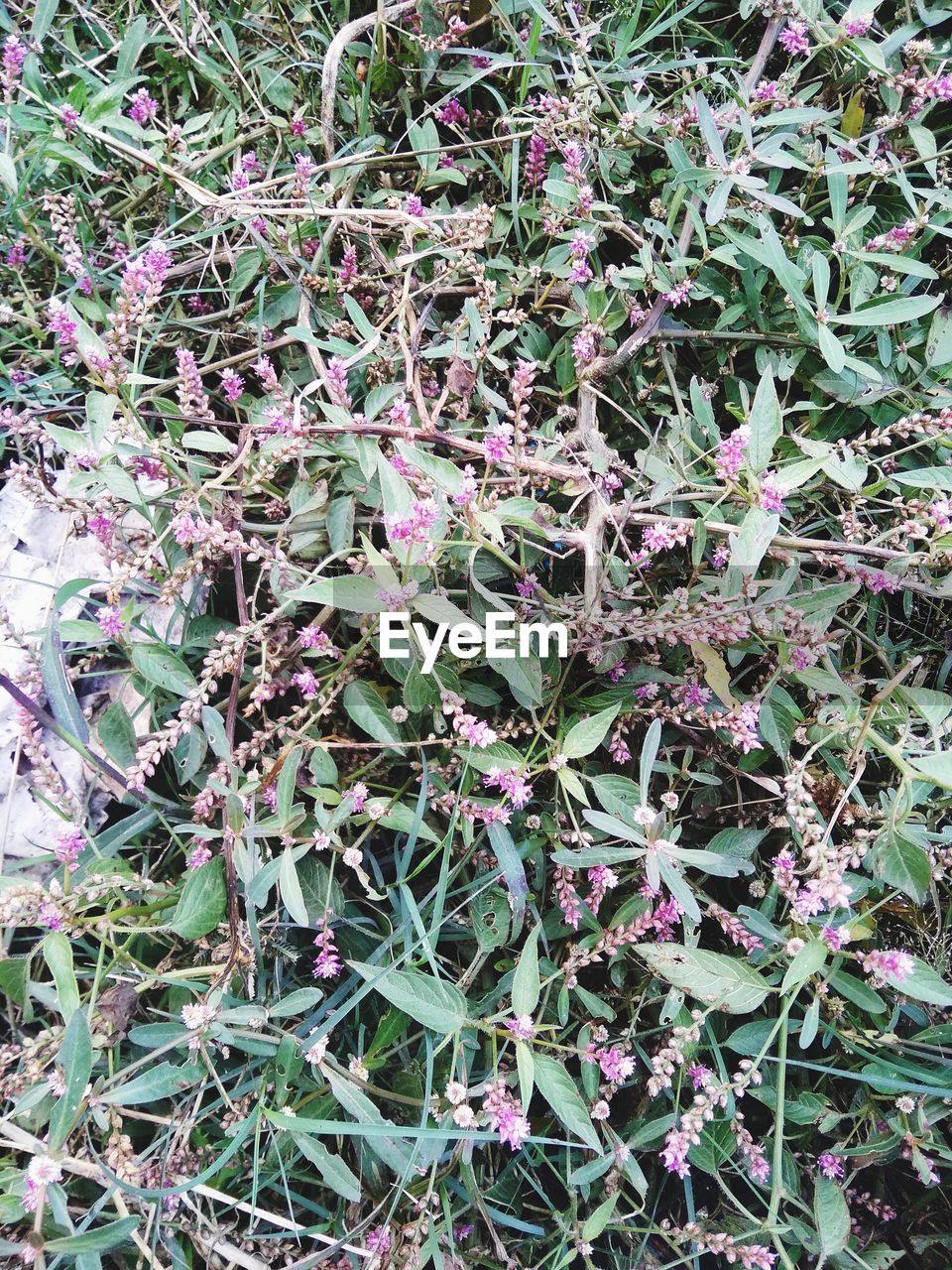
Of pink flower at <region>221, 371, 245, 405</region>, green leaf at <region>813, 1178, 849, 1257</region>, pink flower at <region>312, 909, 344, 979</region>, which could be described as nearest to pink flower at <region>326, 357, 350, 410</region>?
pink flower at <region>221, 371, 245, 405</region>

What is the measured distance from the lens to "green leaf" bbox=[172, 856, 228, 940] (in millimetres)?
1339

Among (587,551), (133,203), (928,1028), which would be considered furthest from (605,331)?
(928,1028)

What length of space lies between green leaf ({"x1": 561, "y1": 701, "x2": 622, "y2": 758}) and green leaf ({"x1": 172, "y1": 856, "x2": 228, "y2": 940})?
603 mm

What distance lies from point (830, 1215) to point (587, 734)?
94 cm

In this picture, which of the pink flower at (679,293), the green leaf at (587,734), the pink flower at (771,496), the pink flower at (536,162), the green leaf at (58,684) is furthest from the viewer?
the pink flower at (536,162)

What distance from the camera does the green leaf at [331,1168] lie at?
1.28m

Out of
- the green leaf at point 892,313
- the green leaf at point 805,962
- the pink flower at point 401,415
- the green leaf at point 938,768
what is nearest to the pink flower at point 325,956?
the green leaf at point 805,962

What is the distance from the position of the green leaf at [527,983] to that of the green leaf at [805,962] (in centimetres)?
37

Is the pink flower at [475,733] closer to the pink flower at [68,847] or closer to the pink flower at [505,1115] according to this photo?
the pink flower at [505,1115]

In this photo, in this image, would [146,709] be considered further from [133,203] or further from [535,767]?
[133,203]

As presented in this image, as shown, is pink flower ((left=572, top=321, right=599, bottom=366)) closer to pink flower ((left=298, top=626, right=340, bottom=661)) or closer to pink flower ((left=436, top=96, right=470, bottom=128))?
pink flower ((left=436, top=96, right=470, bottom=128))

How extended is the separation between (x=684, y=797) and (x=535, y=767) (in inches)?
14.5

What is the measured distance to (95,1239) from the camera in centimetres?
126

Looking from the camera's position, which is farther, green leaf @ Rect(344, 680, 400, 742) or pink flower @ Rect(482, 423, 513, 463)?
green leaf @ Rect(344, 680, 400, 742)
